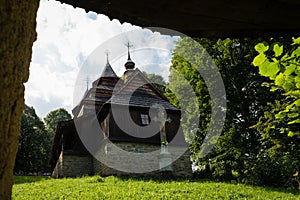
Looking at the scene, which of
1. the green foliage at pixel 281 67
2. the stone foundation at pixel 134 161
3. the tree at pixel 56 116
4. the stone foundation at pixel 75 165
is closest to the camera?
the green foliage at pixel 281 67

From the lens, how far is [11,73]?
1.03 m

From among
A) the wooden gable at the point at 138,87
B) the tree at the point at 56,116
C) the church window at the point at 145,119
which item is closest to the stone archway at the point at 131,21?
the church window at the point at 145,119

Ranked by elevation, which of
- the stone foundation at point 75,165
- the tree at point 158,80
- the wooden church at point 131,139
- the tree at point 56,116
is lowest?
the stone foundation at point 75,165

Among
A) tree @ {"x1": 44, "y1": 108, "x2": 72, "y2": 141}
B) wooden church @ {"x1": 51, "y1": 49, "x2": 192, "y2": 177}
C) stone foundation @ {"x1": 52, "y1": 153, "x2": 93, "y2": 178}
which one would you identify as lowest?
stone foundation @ {"x1": 52, "y1": 153, "x2": 93, "y2": 178}

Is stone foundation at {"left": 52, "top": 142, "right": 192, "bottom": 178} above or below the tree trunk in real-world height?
below

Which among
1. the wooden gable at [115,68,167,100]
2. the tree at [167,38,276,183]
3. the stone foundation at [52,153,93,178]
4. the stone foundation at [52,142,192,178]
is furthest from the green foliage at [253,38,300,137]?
the stone foundation at [52,153,93,178]

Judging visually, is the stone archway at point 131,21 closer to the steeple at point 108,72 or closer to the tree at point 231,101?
the tree at point 231,101

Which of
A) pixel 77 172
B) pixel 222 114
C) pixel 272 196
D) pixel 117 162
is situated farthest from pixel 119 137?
pixel 272 196

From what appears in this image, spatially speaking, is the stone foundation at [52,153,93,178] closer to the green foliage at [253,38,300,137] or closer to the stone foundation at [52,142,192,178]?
the stone foundation at [52,142,192,178]

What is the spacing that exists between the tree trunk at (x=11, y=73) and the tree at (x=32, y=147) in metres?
36.2

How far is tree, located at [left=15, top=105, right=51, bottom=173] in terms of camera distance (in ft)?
118

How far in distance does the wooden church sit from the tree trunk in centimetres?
1585

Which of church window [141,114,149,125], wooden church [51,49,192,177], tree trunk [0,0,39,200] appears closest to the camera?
tree trunk [0,0,39,200]

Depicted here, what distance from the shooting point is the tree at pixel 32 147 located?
3594 centimetres
